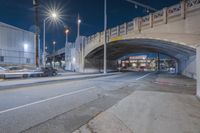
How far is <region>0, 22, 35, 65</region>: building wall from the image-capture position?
3940 centimetres

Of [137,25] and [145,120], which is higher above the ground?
[137,25]

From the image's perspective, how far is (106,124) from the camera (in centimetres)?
492

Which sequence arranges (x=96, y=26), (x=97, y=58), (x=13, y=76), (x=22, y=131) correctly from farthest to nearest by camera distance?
(x=96, y=26), (x=97, y=58), (x=13, y=76), (x=22, y=131)

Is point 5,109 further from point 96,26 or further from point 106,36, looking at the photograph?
point 96,26

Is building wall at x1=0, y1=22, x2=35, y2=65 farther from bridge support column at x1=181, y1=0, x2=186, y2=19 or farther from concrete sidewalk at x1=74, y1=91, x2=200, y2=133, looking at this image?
concrete sidewalk at x1=74, y1=91, x2=200, y2=133

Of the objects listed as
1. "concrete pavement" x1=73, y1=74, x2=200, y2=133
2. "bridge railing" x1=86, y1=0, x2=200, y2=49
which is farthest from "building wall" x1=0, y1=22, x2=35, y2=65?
"concrete pavement" x1=73, y1=74, x2=200, y2=133

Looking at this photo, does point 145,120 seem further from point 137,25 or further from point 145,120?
point 137,25

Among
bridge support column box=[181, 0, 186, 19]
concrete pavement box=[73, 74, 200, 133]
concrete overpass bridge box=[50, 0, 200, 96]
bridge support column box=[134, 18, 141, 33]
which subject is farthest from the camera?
bridge support column box=[134, 18, 141, 33]

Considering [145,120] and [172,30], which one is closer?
[145,120]

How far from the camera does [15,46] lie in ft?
140

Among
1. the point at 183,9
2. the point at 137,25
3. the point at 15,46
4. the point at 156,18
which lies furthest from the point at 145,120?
the point at 15,46

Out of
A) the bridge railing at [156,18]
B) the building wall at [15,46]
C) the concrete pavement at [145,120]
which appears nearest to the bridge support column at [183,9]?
the bridge railing at [156,18]

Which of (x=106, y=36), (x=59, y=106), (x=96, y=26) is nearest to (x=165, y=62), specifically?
(x=96, y=26)

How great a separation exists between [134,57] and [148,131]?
8303 centimetres
